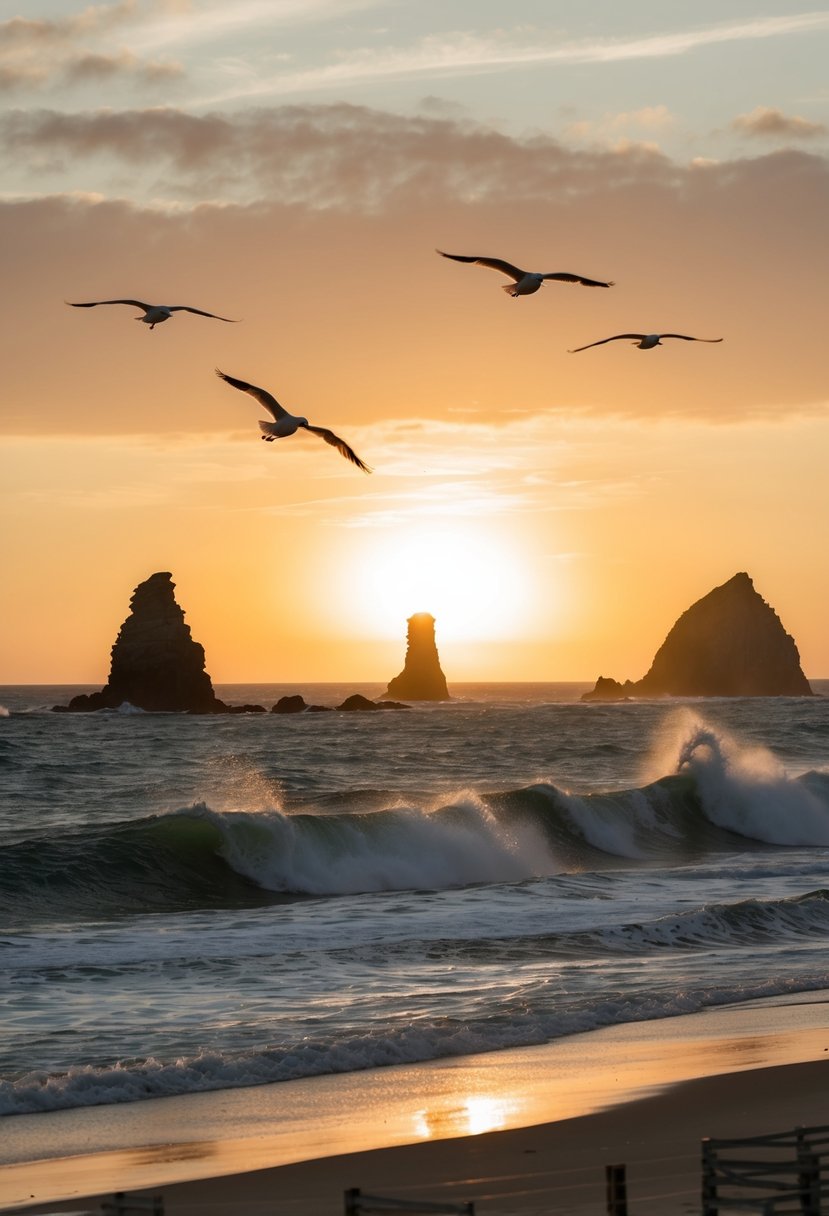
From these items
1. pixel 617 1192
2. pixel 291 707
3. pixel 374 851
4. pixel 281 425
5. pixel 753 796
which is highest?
pixel 281 425

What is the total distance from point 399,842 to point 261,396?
17.3 m

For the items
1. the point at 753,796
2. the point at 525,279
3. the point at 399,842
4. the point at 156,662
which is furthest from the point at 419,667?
the point at 525,279

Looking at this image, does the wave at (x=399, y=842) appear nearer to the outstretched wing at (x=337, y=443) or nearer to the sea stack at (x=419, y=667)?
the outstretched wing at (x=337, y=443)

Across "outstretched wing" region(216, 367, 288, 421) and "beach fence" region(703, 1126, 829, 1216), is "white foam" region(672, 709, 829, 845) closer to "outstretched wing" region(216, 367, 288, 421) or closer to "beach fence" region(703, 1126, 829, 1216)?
"outstretched wing" region(216, 367, 288, 421)

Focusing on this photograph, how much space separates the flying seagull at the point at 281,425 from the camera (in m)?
18.4

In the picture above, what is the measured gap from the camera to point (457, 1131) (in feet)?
40.0

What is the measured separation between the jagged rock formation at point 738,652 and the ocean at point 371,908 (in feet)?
429

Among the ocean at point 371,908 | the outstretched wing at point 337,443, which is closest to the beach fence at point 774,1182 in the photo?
the ocean at point 371,908

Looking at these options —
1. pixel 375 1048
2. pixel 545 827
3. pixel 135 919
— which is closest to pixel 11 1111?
pixel 375 1048

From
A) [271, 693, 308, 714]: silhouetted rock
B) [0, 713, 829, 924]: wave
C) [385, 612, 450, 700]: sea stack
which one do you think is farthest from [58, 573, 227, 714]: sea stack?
[0, 713, 829, 924]: wave

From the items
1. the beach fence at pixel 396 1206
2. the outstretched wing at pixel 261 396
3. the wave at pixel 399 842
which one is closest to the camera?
the beach fence at pixel 396 1206

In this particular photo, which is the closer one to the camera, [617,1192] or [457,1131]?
[617,1192]

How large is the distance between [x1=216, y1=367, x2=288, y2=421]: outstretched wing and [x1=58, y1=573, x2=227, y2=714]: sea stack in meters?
106

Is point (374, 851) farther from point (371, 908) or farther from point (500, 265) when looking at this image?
point (500, 265)
